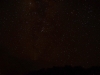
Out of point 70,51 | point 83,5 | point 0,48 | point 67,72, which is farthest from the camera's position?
point 0,48

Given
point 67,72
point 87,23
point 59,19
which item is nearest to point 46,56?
point 59,19

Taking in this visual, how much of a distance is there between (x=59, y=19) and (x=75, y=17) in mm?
375

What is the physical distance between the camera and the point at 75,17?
446 cm

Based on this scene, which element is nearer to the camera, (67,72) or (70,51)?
(67,72)

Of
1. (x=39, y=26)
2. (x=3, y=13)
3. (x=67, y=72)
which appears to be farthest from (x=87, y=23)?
(x=67, y=72)

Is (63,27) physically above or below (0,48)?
above

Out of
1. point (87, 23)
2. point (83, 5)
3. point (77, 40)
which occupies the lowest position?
point (77, 40)

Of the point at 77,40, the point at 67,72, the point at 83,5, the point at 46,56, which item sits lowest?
the point at 46,56

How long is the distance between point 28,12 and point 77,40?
130 cm

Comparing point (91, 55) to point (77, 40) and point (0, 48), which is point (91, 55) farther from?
point (0, 48)

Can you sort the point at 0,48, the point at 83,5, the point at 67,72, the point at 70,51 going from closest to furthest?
1. the point at 67,72
2. the point at 83,5
3. the point at 70,51
4. the point at 0,48

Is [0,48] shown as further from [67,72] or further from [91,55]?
[67,72]

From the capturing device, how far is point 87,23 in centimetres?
A: 441

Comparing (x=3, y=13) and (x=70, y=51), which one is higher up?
(x=3, y=13)
